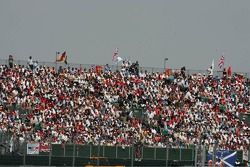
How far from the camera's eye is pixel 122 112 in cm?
4794

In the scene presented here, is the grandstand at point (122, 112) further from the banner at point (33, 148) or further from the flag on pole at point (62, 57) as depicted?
the flag on pole at point (62, 57)

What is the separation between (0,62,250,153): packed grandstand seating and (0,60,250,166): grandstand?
0.21 feet

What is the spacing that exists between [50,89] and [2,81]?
136 inches

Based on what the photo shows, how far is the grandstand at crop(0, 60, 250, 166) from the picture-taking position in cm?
3763

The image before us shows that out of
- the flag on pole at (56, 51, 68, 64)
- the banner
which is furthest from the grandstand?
the flag on pole at (56, 51, 68, 64)

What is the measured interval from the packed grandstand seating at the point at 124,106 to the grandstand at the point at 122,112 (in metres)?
0.06

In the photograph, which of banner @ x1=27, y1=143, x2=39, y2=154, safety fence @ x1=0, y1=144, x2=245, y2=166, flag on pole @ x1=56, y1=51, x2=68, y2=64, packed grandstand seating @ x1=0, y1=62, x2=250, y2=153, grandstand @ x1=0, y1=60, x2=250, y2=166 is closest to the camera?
banner @ x1=27, y1=143, x2=39, y2=154

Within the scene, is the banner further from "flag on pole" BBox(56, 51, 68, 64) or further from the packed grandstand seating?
"flag on pole" BBox(56, 51, 68, 64)

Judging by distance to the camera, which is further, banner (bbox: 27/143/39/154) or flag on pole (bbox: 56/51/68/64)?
flag on pole (bbox: 56/51/68/64)

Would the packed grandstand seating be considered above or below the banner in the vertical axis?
above

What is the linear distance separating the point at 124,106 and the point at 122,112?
3.92 feet

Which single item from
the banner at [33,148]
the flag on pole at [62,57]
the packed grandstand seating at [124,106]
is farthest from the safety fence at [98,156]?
the flag on pole at [62,57]

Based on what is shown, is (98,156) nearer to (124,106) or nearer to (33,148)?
(33,148)

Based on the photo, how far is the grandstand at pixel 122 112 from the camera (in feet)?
123
